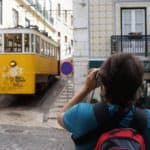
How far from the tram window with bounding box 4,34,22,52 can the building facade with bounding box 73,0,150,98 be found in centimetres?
254

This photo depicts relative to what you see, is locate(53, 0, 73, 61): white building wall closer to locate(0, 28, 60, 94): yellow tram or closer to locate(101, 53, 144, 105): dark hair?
locate(0, 28, 60, 94): yellow tram

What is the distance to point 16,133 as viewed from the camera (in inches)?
741

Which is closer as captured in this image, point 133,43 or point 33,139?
point 33,139

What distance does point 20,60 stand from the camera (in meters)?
25.2

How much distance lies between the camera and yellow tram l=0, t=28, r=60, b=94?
82.0 ft

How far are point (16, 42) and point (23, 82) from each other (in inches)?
77.6

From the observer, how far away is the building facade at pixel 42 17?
124 feet

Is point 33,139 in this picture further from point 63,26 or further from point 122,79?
point 63,26

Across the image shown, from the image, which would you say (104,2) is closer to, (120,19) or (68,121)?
(120,19)

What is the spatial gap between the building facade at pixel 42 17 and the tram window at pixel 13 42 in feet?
5.34

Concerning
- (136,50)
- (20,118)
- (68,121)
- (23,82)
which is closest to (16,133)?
(20,118)

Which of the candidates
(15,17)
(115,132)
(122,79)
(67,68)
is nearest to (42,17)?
(15,17)

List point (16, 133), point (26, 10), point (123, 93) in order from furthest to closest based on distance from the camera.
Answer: point (26, 10), point (16, 133), point (123, 93)

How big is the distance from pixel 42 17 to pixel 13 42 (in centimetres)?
2580
